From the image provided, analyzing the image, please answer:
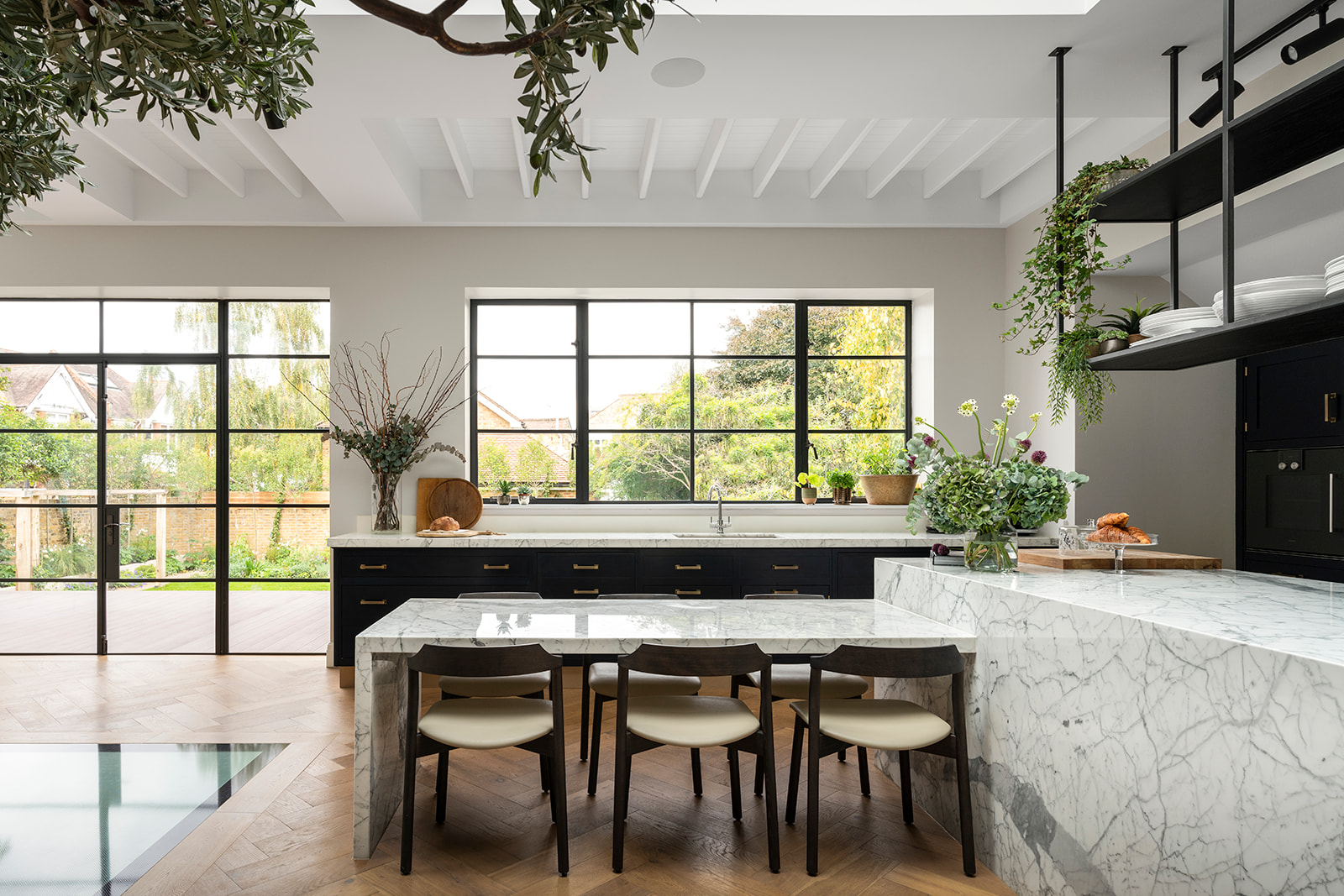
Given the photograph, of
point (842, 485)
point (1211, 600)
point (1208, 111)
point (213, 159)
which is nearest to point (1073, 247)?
→ point (1208, 111)

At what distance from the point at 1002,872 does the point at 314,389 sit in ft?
15.9

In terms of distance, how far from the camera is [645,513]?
5.00 meters

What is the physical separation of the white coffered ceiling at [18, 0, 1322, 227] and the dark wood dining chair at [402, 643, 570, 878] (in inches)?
88.5

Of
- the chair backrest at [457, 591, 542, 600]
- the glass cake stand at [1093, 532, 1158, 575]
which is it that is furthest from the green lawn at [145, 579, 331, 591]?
the glass cake stand at [1093, 532, 1158, 575]

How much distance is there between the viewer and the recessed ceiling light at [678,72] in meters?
2.90

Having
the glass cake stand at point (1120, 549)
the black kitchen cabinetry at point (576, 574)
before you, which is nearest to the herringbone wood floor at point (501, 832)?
the black kitchen cabinetry at point (576, 574)

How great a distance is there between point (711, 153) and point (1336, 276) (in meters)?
3.14

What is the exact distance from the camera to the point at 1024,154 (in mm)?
4293

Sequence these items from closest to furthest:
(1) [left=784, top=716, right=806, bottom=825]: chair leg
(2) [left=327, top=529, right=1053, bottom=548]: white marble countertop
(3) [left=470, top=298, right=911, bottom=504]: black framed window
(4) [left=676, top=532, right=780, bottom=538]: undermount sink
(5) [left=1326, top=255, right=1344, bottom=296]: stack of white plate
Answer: (5) [left=1326, top=255, right=1344, bottom=296]: stack of white plate < (1) [left=784, top=716, right=806, bottom=825]: chair leg < (2) [left=327, top=529, right=1053, bottom=548]: white marble countertop < (4) [left=676, top=532, right=780, bottom=538]: undermount sink < (3) [left=470, top=298, right=911, bottom=504]: black framed window

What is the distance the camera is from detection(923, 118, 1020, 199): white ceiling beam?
399cm

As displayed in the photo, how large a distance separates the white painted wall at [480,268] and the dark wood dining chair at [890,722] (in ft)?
8.97

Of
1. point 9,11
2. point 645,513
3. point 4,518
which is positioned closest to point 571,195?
point 645,513

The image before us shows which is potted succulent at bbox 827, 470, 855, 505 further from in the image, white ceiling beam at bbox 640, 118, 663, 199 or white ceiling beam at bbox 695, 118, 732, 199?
white ceiling beam at bbox 640, 118, 663, 199

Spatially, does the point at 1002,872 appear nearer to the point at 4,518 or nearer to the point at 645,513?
the point at 645,513
